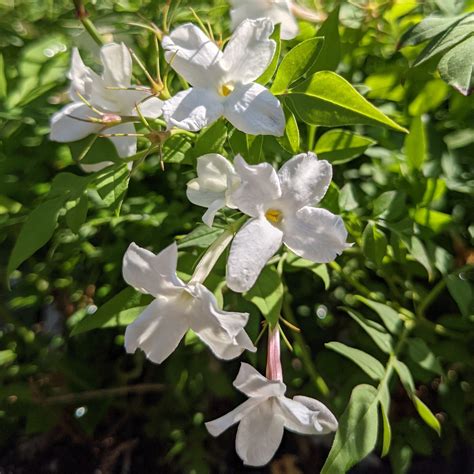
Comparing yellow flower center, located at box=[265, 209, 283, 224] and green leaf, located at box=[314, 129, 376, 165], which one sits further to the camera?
green leaf, located at box=[314, 129, 376, 165]

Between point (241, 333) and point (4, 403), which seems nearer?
point (241, 333)

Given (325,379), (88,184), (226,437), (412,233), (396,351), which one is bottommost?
(226,437)

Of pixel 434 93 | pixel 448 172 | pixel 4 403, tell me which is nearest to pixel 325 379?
pixel 448 172

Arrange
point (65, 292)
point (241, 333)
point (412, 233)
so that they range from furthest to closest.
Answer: point (65, 292), point (412, 233), point (241, 333)

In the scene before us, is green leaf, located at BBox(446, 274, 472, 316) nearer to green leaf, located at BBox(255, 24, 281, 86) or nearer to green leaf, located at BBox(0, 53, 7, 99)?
green leaf, located at BBox(255, 24, 281, 86)

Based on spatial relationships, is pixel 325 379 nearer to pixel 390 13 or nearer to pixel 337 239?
pixel 337 239

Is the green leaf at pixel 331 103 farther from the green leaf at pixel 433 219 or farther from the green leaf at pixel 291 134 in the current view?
the green leaf at pixel 433 219

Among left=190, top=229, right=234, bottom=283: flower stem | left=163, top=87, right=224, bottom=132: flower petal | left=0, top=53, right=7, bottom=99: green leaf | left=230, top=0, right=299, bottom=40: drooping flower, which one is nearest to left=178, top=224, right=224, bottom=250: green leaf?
left=190, top=229, right=234, bottom=283: flower stem
